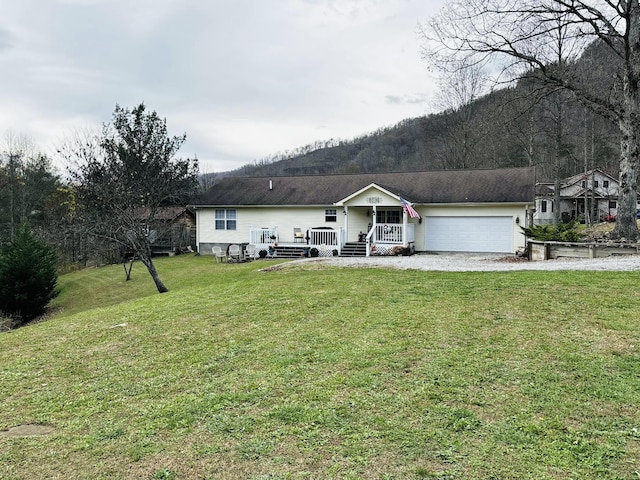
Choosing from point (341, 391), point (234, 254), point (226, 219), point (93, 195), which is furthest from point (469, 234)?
point (341, 391)

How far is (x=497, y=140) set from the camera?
124 ft

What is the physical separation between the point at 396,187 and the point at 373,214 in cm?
361

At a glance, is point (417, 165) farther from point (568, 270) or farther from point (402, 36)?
point (568, 270)

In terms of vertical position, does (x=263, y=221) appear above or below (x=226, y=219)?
below

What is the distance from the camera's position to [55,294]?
1842 centimetres

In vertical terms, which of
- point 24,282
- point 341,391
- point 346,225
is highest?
point 346,225

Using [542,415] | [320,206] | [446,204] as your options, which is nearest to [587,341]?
[542,415]

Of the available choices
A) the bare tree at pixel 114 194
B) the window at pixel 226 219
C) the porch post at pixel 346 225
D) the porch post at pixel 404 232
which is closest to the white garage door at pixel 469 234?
the porch post at pixel 404 232

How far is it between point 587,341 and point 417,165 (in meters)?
46.6

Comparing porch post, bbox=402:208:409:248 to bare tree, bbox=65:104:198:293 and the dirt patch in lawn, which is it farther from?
the dirt patch in lawn

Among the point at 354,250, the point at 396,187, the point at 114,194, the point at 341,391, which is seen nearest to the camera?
the point at 341,391

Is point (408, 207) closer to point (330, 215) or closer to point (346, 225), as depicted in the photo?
point (346, 225)

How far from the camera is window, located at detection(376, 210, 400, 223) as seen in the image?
2219cm

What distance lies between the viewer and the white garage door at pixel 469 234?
20719 millimetres
